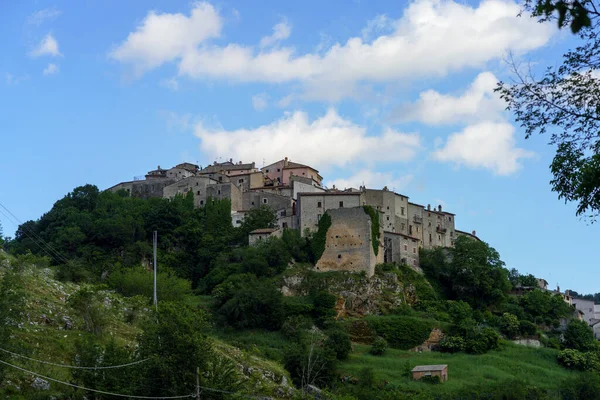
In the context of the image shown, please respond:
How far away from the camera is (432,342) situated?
69.2 m

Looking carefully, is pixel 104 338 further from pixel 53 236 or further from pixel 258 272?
pixel 53 236

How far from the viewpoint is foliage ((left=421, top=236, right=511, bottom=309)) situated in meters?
78.6

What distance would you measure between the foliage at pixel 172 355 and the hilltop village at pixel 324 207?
43985 mm

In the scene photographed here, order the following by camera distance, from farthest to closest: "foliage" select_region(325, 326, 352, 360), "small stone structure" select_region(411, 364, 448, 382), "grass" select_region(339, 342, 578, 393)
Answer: "foliage" select_region(325, 326, 352, 360) → "small stone structure" select_region(411, 364, 448, 382) → "grass" select_region(339, 342, 578, 393)

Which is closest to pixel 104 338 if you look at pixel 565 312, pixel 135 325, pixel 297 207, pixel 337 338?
pixel 135 325

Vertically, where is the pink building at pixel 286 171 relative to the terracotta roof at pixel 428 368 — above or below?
above

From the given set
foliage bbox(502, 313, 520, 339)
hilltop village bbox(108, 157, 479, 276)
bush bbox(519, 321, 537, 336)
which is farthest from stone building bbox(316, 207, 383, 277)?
bush bbox(519, 321, 537, 336)

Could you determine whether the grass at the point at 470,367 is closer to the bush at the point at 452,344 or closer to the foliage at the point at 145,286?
the bush at the point at 452,344

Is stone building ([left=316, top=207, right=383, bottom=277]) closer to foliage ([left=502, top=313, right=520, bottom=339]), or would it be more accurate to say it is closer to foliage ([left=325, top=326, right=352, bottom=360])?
foliage ([left=325, top=326, right=352, bottom=360])

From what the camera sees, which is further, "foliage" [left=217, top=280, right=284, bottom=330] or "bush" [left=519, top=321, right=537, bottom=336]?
"bush" [left=519, top=321, right=537, bottom=336]

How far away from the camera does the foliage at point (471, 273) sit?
3095 inches

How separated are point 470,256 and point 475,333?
1238 centimetres

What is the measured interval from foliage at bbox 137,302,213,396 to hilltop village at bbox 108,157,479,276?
44.0m

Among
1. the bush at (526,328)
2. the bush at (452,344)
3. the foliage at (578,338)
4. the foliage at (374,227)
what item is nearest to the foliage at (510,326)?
the bush at (526,328)
